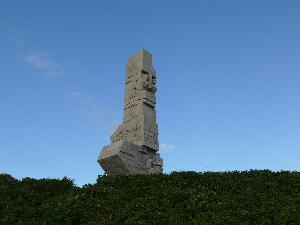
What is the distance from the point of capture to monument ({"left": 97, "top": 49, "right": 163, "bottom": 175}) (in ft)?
60.8

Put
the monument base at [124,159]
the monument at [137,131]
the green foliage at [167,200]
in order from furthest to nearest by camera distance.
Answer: the monument at [137,131] < the monument base at [124,159] < the green foliage at [167,200]

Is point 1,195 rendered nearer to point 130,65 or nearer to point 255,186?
point 255,186

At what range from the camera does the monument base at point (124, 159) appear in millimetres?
18241

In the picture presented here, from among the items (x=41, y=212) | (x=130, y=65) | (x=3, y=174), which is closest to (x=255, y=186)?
(x=41, y=212)

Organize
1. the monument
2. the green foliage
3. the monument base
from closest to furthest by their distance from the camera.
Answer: the green foliage
the monument base
the monument

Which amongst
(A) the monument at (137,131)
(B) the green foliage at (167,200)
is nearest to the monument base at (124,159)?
(A) the monument at (137,131)

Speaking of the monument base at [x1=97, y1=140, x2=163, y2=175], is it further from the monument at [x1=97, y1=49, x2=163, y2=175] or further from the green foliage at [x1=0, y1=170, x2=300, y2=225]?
the green foliage at [x1=0, y1=170, x2=300, y2=225]

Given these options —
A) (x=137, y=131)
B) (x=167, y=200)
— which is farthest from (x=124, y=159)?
(x=167, y=200)

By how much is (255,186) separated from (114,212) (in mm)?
4080

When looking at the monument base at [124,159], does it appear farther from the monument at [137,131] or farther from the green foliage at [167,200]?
the green foliage at [167,200]

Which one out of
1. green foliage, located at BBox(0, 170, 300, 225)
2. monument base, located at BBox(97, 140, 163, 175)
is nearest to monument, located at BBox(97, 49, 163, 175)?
monument base, located at BBox(97, 140, 163, 175)

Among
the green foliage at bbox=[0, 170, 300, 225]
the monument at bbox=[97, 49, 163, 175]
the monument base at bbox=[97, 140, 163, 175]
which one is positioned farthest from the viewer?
the monument at bbox=[97, 49, 163, 175]

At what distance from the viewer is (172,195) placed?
12586mm

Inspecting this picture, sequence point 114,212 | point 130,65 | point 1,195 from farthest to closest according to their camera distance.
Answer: point 130,65
point 1,195
point 114,212
